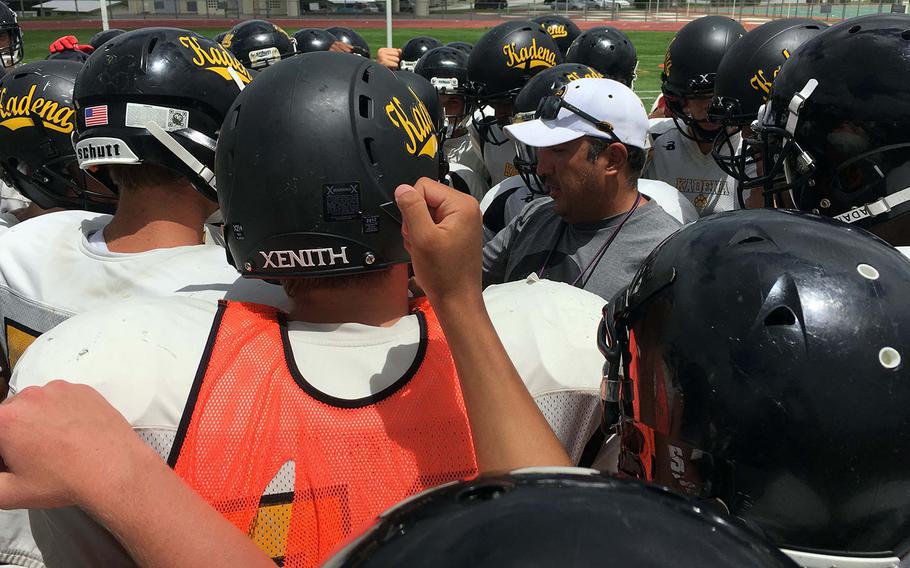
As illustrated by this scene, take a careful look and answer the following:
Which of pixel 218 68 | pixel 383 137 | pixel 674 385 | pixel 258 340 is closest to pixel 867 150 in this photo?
pixel 674 385

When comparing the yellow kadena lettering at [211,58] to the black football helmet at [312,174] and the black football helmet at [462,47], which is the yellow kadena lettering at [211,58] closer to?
the black football helmet at [312,174]

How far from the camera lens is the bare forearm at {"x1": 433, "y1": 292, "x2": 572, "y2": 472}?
142cm

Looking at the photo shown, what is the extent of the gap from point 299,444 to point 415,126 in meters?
0.93

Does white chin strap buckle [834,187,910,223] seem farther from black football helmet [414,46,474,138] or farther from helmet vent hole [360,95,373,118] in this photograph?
black football helmet [414,46,474,138]

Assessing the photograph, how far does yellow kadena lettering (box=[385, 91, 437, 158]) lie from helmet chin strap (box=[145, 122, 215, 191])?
868mm

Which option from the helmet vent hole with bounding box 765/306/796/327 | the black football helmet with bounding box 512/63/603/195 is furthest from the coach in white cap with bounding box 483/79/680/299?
the helmet vent hole with bounding box 765/306/796/327

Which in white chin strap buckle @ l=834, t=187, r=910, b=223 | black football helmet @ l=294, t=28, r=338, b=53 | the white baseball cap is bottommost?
white chin strap buckle @ l=834, t=187, r=910, b=223

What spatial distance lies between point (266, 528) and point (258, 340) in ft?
1.22

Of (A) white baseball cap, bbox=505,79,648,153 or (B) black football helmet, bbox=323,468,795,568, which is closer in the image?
(B) black football helmet, bbox=323,468,795,568

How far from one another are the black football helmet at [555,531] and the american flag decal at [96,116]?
86.1 inches

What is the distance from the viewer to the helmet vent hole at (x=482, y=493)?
0.86m

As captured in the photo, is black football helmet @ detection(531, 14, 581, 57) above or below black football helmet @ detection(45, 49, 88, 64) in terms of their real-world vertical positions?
above

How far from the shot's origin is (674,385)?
155 cm

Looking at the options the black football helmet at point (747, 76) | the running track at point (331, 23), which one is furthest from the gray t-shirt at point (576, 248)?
the running track at point (331, 23)
